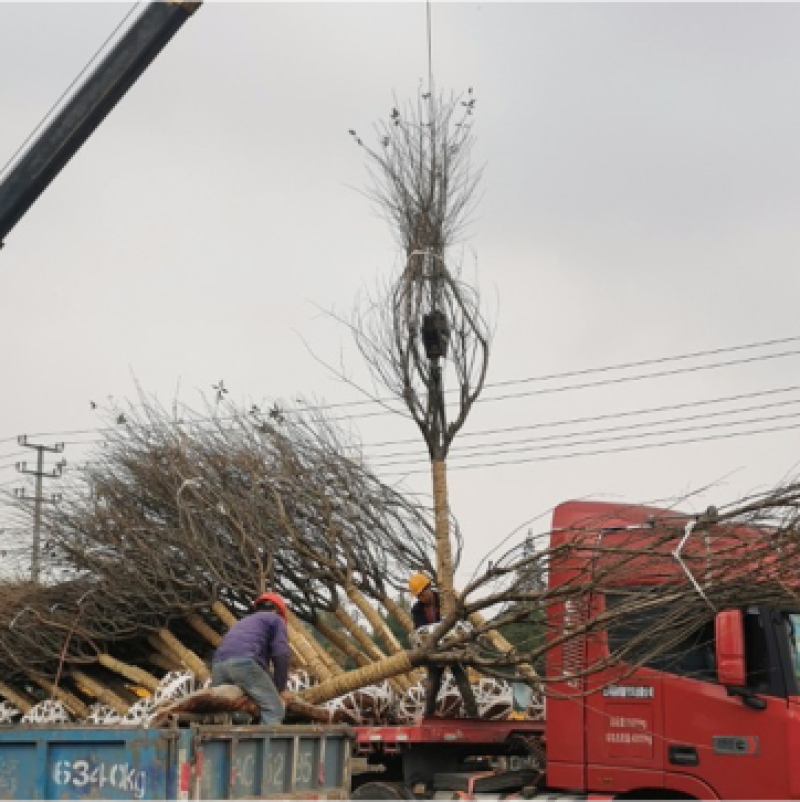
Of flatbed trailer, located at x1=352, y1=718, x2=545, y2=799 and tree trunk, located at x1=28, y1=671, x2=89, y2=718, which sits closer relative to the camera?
flatbed trailer, located at x1=352, y1=718, x2=545, y2=799

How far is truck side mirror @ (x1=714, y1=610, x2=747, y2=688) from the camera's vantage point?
6.48m

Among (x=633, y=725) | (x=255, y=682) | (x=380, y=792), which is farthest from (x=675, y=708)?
(x=255, y=682)

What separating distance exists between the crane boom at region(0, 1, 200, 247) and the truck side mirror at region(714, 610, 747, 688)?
4.71m

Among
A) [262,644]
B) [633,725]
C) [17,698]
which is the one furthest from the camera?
[17,698]

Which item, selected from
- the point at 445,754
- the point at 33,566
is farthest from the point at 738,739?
the point at 33,566

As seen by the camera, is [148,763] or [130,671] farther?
[130,671]

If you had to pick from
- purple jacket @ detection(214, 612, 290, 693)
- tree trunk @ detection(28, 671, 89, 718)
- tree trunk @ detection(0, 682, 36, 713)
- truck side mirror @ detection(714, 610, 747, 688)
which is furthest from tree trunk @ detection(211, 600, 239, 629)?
truck side mirror @ detection(714, 610, 747, 688)

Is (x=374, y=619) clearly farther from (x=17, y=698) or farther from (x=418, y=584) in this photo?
(x=17, y=698)

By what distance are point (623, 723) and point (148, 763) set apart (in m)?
2.78

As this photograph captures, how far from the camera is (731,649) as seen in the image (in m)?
6.51

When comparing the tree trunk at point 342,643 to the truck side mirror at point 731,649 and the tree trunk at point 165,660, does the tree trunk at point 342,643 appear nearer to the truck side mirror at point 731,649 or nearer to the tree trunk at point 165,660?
the tree trunk at point 165,660

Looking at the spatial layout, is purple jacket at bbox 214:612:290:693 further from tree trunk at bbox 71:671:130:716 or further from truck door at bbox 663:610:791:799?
tree trunk at bbox 71:671:130:716

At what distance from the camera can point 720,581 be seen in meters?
A: 6.85

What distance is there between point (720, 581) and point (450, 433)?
11.3ft
